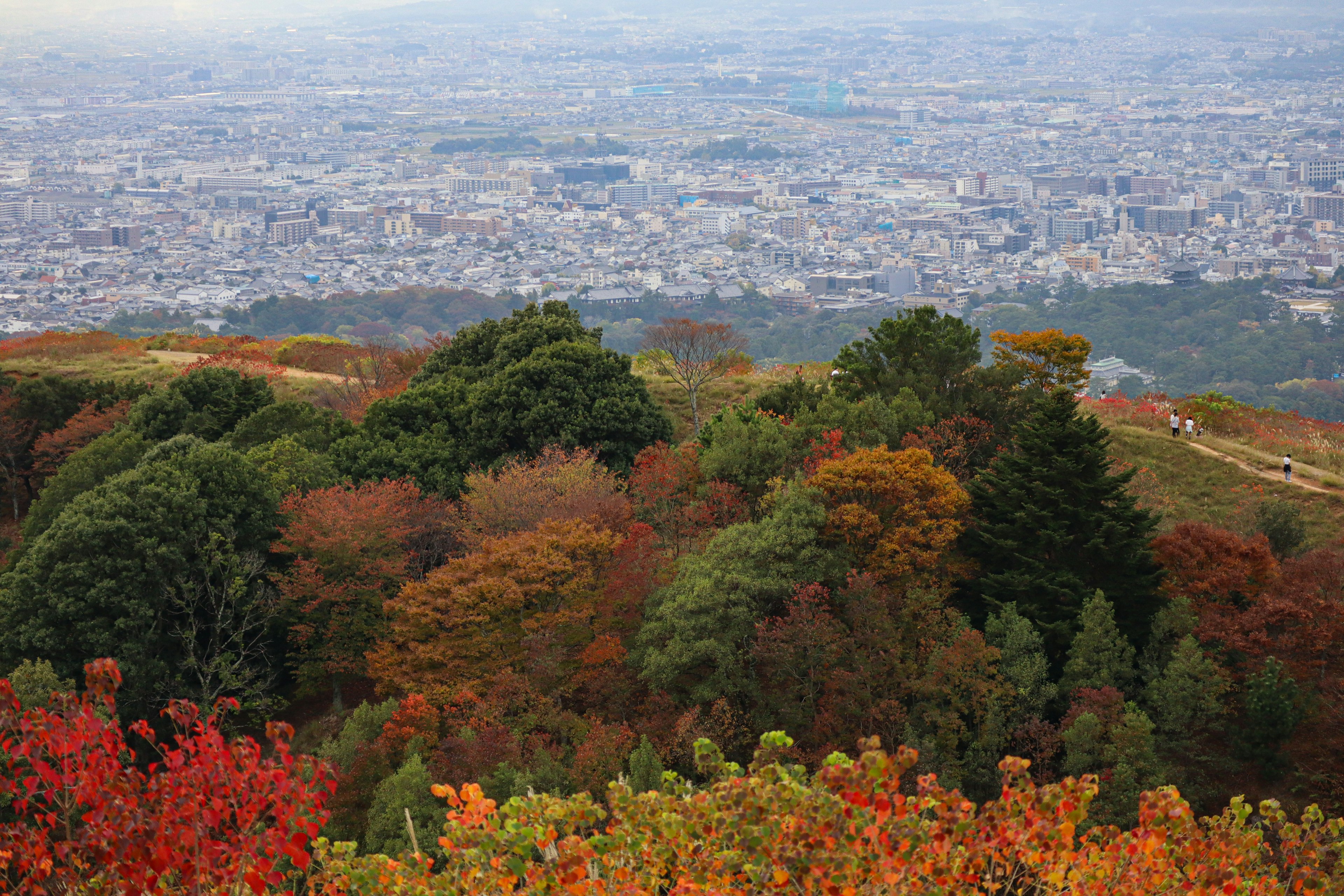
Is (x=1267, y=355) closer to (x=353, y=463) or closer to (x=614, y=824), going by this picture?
(x=353, y=463)

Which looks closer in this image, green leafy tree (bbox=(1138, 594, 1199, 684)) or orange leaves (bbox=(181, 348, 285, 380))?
green leafy tree (bbox=(1138, 594, 1199, 684))

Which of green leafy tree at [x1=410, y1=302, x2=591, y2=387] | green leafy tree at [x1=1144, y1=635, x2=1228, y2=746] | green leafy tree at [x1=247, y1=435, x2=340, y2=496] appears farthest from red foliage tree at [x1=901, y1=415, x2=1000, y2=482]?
green leafy tree at [x1=247, y1=435, x2=340, y2=496]

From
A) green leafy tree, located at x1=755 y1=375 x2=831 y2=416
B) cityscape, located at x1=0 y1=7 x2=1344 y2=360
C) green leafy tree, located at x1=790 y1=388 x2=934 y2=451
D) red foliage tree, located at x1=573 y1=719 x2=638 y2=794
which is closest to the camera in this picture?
red foliage tree, located at x1=573 y1=719 x2=638 y2=794

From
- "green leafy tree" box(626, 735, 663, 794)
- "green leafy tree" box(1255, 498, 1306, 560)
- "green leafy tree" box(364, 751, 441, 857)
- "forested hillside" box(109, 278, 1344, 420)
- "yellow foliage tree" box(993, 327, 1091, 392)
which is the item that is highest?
"yellow foliage tree" box(993, 327, 1091, 392)

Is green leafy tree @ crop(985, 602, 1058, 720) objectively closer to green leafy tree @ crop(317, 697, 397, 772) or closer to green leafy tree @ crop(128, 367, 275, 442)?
green leafy tree @ crop(317, 697, 397, 772)

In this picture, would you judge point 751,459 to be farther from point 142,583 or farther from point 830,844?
point 830,844

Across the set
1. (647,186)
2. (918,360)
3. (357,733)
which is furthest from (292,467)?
(647,186)

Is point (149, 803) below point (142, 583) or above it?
above
